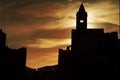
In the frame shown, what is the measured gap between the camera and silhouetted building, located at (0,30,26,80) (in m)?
35.5

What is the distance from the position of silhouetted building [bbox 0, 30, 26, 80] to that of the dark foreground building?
6.31 metres

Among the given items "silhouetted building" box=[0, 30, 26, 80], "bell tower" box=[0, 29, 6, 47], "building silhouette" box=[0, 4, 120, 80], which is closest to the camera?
"building silhouette" box=[0, 4, 120, 80]

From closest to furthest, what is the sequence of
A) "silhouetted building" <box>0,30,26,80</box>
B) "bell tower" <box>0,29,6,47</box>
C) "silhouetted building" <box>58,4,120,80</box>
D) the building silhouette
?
"silhouetted building" <box>58,4,120,80</box>
the building silhouette
"silhouetted building" <box>0,30,26,80</box>
"bell tower" <box>0,29,6,47</box>

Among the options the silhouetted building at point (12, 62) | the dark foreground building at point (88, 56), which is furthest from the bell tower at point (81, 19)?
the silhouetted building at point (12, 62)

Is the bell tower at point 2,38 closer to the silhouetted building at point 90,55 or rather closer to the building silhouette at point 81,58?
the building silhouette at point 81,58

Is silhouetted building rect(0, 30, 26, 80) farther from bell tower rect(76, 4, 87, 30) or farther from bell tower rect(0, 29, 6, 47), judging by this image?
bell tower rect(76, 4, 87, 30)

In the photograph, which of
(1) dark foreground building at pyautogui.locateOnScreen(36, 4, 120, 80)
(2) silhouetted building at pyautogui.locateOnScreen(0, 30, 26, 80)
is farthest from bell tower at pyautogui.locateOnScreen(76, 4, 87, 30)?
(2) silhouetted building at pyautogui.locateOnScreen(0, 30, 26, 80)

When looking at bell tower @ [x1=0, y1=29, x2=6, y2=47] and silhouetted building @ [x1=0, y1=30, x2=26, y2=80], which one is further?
bell tower @ [x1=0, y1=29, x2=6, y2=47]

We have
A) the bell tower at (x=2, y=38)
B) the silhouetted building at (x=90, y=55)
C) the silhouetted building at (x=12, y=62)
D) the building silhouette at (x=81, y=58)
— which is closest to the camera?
the silhouetted building at (x=90, y=55)

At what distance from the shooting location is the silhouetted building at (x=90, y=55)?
103ft

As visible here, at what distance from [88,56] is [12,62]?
10.3 metres

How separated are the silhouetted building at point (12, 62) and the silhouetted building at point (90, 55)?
635 centimetres

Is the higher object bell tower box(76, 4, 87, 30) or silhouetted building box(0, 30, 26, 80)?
bell tower box(76, 4, 87, 30)

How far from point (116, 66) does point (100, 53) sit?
3168 mm
